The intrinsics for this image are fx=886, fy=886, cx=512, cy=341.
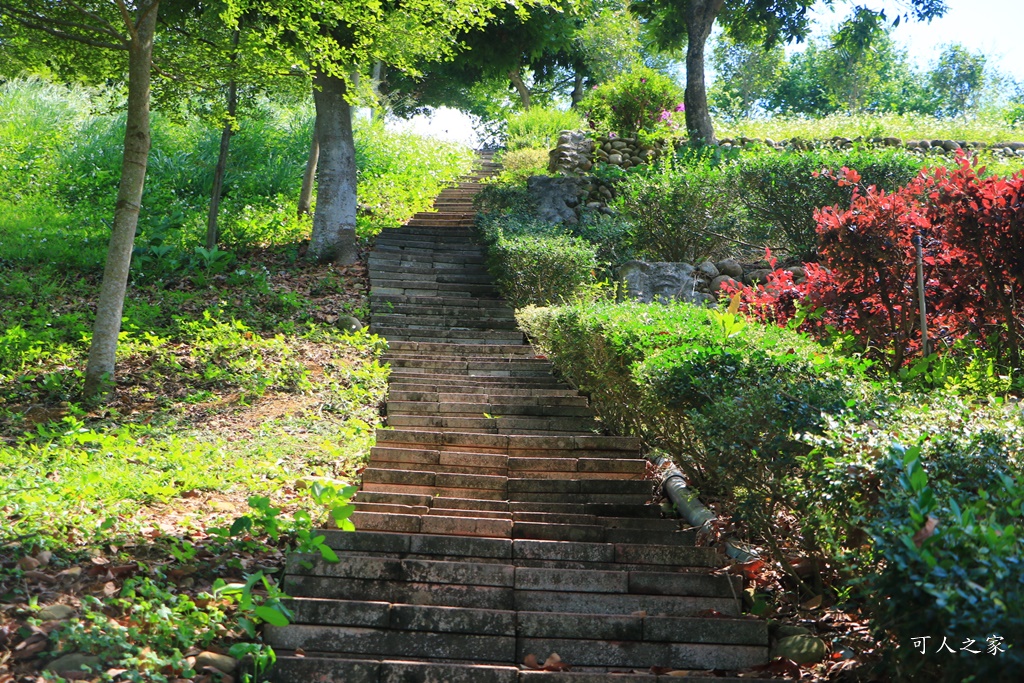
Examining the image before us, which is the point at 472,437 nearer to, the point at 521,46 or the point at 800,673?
the point at 800,673

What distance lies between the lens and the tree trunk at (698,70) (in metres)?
17.6

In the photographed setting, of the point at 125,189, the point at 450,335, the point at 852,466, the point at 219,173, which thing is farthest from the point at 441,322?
the point at 852,466

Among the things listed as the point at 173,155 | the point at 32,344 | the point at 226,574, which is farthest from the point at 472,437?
the point at 173,155

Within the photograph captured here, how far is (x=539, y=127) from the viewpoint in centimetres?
2109

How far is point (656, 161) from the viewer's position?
1709cm

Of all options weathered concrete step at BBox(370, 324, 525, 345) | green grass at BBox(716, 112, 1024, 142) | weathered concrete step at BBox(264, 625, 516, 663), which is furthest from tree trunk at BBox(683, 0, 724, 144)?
weathered concrete step at BBox(264, 625, 516, 663)

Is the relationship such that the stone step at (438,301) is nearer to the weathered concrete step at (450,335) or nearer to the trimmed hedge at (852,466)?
the weathered concrete step at (450,335)

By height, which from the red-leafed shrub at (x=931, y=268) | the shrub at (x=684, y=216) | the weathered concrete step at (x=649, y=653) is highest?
the shrub at (x=684, y=216)

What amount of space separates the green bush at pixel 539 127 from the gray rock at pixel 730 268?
7.43 metres

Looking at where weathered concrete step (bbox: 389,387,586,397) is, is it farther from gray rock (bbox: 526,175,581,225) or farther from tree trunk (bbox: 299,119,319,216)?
tree trunk (bbox: 299,119,319,216)

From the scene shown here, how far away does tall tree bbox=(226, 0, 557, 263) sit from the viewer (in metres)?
9.56

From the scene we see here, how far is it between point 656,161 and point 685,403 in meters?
12.5

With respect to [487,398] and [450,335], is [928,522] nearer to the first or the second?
[487,398]

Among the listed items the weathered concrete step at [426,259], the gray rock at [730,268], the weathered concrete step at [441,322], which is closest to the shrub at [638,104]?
the gray rock at [730,268]
